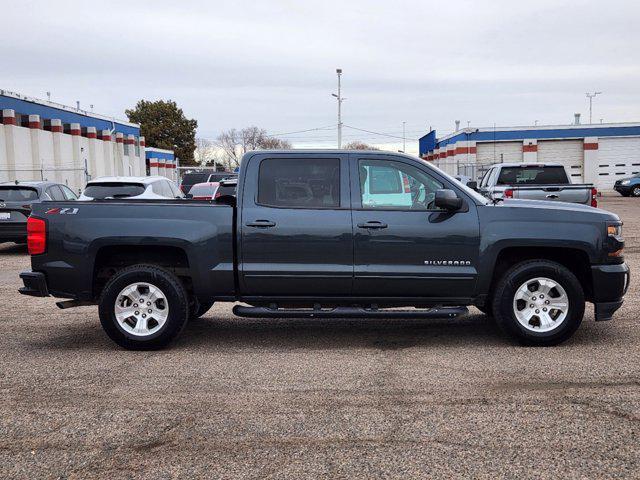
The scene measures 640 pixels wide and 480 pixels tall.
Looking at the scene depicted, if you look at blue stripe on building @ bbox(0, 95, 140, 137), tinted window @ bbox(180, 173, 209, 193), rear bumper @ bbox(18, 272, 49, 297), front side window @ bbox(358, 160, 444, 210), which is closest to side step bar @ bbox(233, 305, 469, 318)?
front side window @ bbox(358, 160, 444, 210)

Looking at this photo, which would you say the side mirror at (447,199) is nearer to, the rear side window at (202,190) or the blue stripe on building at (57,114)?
the rear side window at (202,190)

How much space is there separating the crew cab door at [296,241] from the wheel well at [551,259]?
152 cm

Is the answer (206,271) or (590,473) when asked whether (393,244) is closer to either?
(206,271)

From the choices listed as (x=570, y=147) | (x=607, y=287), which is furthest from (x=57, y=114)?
(x=570, y=147)

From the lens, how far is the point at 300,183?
651cm

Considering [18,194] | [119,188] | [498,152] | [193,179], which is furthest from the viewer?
[498,152]

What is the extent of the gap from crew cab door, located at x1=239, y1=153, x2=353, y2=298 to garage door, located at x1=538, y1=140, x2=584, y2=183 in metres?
48.5

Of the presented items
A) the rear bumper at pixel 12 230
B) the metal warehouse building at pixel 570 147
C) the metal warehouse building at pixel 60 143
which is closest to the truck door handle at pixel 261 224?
the rear bumper at pixel 12 230

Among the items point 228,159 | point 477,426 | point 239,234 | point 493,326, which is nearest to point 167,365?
point 239,234

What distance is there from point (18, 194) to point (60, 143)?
24.4 metres

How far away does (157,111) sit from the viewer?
8231cm

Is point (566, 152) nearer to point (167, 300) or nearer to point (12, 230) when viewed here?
point (12, 230)

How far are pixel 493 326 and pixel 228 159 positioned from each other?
97761 millimetres

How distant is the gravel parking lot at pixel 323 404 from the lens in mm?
3838
